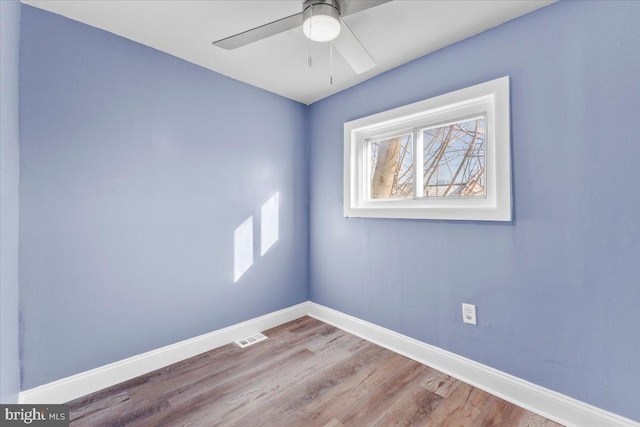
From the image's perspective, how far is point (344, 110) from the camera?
2662mm

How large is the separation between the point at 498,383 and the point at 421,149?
1.68m

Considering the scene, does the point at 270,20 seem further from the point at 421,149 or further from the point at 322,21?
the point at 421,149

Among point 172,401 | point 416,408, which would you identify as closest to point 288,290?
point 172,401


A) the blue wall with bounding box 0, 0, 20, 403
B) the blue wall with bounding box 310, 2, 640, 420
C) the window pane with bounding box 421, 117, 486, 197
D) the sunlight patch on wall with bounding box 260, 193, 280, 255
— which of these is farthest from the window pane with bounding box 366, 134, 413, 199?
the blue wall with bounding box 0, 0, 20, 403

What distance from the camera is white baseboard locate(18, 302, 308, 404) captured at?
1.59m

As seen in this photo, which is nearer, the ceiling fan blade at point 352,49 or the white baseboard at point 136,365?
the ceiling fan blade at point 352,49

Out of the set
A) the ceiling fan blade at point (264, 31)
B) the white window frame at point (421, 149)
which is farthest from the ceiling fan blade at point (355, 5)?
the white window frame at point (421, 149)

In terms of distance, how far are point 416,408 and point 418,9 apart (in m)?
2.31

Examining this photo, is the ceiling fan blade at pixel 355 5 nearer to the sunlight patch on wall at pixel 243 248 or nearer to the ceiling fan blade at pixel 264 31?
the ceiling fan blade at pixel 264 31

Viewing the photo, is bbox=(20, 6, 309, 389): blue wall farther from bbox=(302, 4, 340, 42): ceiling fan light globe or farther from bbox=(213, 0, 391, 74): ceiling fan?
bbox=(302, 4, 340, 42): ceiling fan light globe

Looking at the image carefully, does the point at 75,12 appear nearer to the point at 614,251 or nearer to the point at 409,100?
the point at 409,100

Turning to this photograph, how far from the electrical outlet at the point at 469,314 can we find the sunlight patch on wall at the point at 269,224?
1.72 metres

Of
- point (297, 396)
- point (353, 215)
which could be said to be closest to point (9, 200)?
point (297, 396)

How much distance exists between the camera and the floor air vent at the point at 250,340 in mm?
2361
